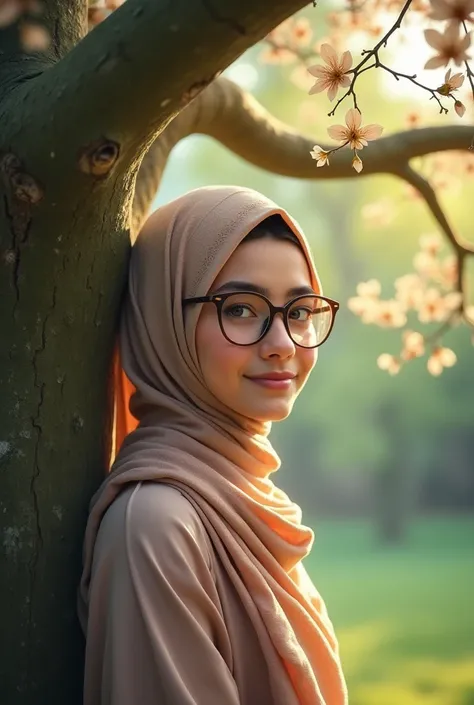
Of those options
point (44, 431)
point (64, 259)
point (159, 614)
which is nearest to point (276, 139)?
point (64, 259)

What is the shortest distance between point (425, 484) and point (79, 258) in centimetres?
1141

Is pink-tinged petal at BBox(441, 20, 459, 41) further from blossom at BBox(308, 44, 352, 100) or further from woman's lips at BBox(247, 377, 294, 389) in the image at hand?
woman's lips at BBox(247, 377, 294, 389)

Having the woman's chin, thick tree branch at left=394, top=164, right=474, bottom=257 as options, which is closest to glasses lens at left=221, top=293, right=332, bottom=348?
the woman's chin

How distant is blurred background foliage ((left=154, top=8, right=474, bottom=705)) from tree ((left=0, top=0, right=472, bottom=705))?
8.62m

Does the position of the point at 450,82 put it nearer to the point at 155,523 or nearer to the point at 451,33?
the point at 451,33

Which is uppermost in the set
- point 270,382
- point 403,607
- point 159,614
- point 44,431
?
point 270,382

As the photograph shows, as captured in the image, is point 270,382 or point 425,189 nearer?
point 270,382

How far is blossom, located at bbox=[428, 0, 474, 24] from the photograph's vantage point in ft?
4.51

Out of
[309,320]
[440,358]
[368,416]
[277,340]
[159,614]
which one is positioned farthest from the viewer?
[368,416]

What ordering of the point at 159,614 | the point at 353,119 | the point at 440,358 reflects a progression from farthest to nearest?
the point at 440,358
the point at 353,119
the point at 159,614

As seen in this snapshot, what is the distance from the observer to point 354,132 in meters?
1.61

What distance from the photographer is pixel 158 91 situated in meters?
1.42

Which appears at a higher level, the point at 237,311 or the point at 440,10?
the point at 440,10

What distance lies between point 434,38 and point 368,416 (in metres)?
10.7
